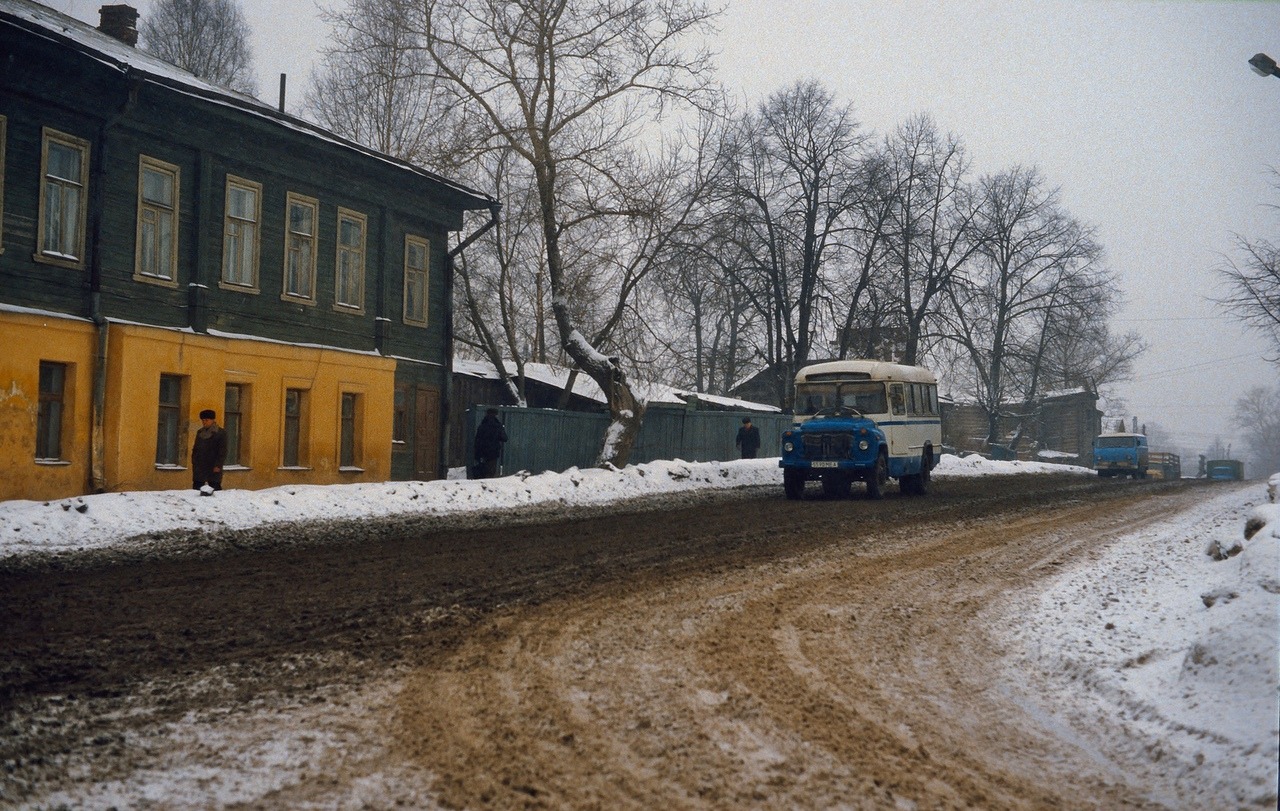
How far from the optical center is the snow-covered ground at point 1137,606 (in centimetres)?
497

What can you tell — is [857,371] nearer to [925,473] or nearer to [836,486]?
[836,486]

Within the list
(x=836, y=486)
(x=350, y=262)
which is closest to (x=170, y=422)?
(x=350, y=262)

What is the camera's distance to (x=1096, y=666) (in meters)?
6.45

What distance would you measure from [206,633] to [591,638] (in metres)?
2.60

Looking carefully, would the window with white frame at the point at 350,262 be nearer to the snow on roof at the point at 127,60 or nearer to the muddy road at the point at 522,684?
the snow on roof at the point at 127,60

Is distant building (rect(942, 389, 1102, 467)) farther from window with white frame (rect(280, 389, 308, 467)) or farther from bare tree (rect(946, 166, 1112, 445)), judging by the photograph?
window with white frame (rect(280, 389, 308, 467))

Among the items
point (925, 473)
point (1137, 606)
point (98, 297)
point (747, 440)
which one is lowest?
point (1137, 606)

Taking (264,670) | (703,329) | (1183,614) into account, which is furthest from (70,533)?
(703,329)

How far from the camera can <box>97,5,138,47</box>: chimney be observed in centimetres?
2195

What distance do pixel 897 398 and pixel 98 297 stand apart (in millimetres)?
15170

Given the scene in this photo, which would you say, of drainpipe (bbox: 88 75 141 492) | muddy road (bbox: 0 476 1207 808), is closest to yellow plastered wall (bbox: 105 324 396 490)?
drainpipe (bbox: 88 75 141 492)

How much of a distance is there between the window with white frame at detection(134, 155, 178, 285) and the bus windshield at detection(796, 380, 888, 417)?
12.6 metres

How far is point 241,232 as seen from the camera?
19.1 meters

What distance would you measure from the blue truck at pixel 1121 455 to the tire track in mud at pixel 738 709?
3690 centimetres
